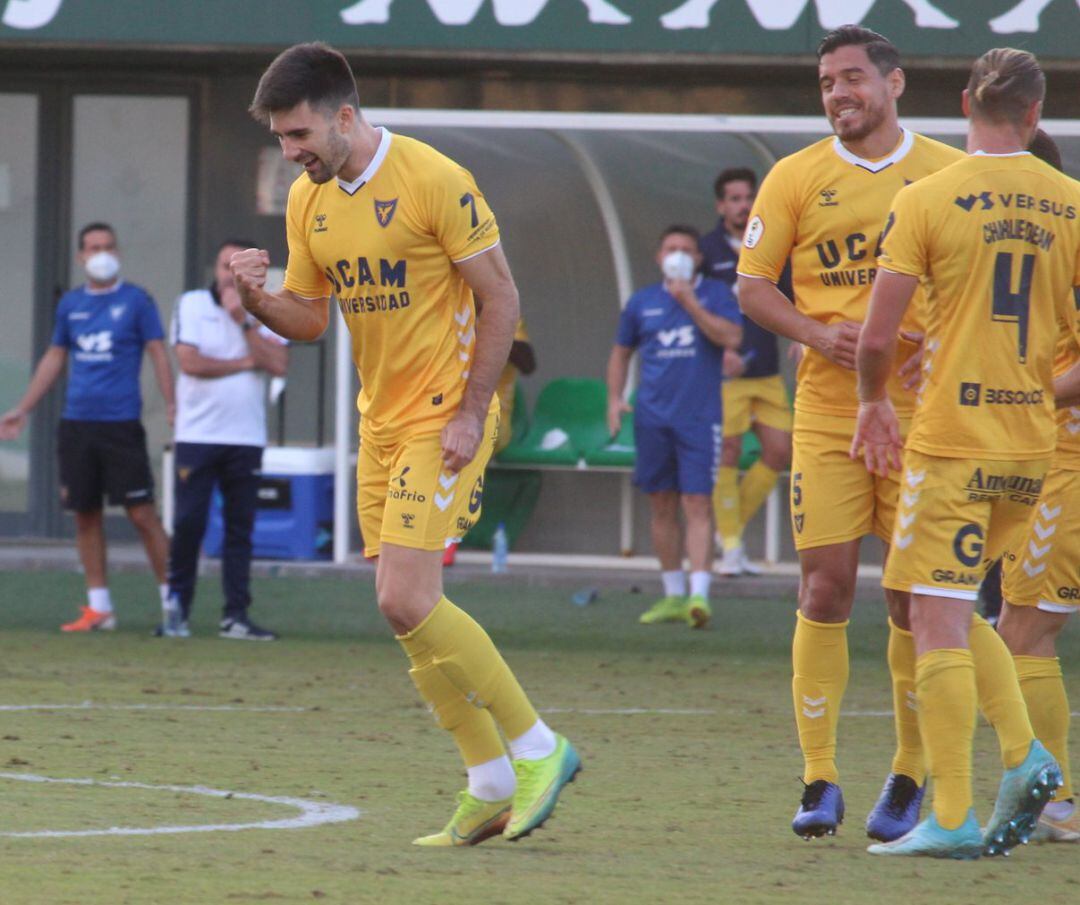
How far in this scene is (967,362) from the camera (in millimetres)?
5180

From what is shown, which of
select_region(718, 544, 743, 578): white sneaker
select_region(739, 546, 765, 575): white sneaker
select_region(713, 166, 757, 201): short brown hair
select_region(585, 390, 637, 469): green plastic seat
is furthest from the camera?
select_region(585, 390, 637, 469): green plastic seat

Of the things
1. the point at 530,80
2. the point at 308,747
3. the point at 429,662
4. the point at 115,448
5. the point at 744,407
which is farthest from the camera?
the point at 530,80

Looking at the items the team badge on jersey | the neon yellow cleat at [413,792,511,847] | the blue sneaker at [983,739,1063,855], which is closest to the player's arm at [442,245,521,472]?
the team badge on jersey

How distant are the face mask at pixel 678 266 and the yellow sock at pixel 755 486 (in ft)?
6.11

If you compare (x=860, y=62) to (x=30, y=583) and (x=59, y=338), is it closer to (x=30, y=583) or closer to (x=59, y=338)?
(x=59, y=338)

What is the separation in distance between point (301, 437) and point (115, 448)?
427 centimetres

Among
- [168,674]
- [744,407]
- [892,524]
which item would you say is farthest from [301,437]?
[892,524]

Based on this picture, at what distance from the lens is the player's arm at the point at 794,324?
18.2 ft

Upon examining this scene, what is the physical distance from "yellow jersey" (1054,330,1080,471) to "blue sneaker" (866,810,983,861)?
1.11 metres

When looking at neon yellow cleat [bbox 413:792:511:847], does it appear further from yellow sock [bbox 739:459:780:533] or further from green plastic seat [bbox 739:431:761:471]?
green plastic seat [bbox 739:431:761:471]

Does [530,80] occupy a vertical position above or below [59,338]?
above

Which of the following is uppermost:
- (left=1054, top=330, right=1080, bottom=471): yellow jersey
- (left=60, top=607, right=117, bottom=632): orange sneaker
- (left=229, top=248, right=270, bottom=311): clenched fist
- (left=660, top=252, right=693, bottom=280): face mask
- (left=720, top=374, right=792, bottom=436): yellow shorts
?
(left=660, top=252, right=693, bottom=280): face mask

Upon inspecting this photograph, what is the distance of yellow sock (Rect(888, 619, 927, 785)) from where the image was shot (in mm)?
5676

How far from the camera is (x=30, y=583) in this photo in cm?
1312
